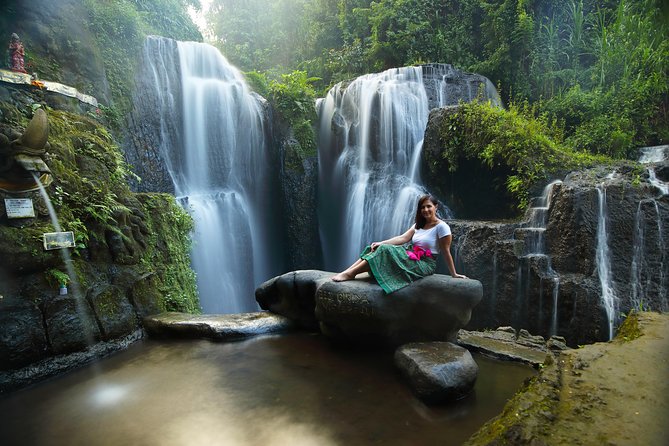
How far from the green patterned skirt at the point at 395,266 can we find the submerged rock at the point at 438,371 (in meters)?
0.70

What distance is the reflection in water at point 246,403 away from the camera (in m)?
2.72

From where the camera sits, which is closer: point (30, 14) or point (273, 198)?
point (30, 14)

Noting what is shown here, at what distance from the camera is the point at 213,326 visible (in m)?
4.75

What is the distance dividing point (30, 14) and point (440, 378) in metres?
9.82

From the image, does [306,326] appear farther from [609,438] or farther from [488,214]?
[488,214]

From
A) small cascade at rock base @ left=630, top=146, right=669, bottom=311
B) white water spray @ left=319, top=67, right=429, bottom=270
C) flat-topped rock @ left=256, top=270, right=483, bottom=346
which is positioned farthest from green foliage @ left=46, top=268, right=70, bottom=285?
small cascade at rock base @ left=630, top=146, right=669, bottom=311

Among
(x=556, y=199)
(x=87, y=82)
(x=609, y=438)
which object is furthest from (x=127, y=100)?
(x=609, y=438)

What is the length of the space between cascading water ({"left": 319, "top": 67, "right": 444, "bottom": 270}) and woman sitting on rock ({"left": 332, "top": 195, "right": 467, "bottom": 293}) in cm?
543

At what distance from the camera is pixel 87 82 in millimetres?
7980

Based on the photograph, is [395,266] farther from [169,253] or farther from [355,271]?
[169,253]

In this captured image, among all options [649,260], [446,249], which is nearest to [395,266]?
[446,249]

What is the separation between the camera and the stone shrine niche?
3.88 m

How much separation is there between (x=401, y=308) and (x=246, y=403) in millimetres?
1762

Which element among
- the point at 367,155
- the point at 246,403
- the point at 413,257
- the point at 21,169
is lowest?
the point at 246,403
